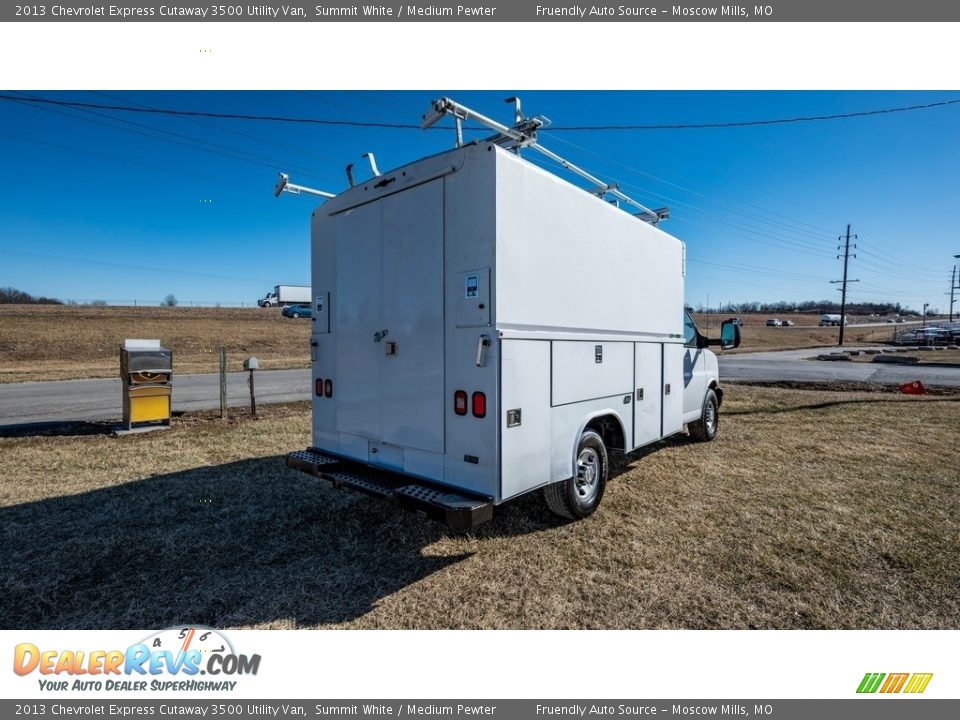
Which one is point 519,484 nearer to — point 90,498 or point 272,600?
point 272,600

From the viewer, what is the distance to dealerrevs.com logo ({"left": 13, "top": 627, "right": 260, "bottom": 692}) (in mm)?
2578

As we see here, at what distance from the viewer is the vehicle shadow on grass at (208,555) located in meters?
3.14

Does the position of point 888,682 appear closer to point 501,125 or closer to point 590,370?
point 590,370

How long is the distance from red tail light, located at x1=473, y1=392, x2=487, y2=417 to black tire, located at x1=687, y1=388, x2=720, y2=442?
506 centimetres

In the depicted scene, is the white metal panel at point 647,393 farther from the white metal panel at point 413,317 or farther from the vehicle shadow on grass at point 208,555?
the white metal panel at point 413,317

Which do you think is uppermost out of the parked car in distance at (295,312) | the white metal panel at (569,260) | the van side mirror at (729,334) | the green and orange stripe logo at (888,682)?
the parked car in distance at (295,312)

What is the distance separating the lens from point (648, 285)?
18.2 ft

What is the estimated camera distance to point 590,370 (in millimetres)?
4406

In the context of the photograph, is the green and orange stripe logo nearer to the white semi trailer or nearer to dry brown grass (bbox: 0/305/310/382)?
the white semi trailer

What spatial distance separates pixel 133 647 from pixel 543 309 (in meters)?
3.31

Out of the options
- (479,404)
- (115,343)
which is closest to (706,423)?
(479,404)

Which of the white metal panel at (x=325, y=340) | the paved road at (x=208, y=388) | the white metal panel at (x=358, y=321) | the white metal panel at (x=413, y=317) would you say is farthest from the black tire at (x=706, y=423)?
the paved road at (x=208, y=388)

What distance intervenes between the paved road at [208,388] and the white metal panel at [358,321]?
24.6ft

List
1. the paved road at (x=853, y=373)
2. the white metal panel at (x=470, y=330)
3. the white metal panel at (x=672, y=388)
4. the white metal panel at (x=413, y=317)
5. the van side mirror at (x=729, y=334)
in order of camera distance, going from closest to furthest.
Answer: the white metal panel at (x=470, y=330), the white metal panel at (x=413, y=317), the white metal panel at (x=672, y=388), the van side mirror at (x=729, y=334), the paved road at (x=853, y=373)
